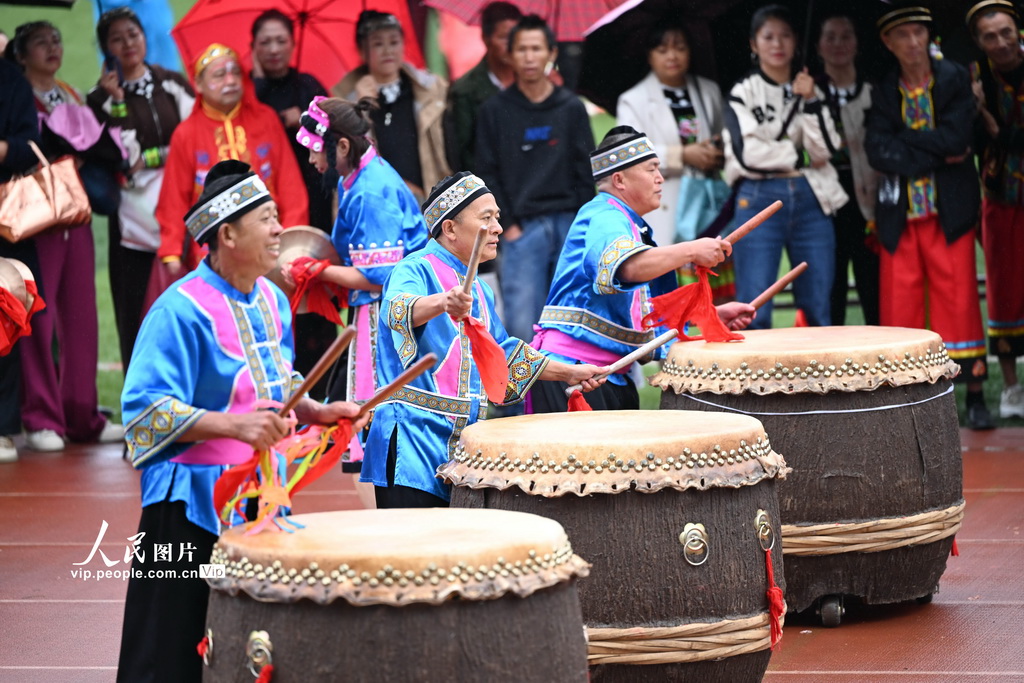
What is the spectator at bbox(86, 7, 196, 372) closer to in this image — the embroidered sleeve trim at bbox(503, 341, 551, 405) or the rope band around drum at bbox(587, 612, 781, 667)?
the embroidered sleeve trim at bbox(503, 341, 551, 405)

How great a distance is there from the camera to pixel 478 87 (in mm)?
7043

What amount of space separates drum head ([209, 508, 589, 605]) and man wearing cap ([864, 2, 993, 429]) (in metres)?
4.40

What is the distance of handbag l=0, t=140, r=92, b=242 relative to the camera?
6137mm

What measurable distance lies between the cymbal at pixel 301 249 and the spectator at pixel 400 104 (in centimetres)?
157

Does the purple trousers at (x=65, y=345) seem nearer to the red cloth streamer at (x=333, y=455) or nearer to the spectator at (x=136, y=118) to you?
the spectator at (x=136, y=118)

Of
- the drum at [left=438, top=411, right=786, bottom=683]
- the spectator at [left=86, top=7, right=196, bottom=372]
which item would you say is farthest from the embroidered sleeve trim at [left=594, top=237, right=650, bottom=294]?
the spectator at [left=86, top=7, right=196, bottom=372]

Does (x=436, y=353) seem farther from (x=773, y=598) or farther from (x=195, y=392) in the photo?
(x=773, y=598)

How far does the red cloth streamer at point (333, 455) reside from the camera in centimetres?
270

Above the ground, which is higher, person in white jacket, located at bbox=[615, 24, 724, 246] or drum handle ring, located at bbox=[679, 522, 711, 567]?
person in white jacket, located at bbox=[615, 24, 724, 246]

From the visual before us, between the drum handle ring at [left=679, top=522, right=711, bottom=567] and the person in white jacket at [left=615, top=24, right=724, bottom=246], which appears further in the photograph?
the person in white jacket at [left=615, top=24, right=724, bottom=246]

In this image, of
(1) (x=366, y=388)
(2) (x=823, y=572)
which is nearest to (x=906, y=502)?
(2) (x=823, y=572)

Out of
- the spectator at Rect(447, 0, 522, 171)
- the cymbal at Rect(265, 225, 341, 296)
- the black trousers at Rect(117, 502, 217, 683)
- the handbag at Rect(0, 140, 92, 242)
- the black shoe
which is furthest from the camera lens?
the spectator at Rect(447, 0, 522, 171)

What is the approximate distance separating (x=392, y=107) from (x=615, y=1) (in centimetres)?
124

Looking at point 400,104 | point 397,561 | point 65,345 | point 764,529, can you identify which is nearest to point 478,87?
point 400,104
